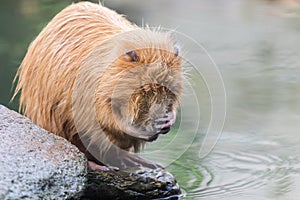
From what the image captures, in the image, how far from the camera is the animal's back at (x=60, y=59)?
417cm

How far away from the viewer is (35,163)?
371 cm

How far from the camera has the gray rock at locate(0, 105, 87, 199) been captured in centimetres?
356

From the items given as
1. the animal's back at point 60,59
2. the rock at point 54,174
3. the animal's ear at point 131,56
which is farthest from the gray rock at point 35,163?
the animal's ear at point 131,56

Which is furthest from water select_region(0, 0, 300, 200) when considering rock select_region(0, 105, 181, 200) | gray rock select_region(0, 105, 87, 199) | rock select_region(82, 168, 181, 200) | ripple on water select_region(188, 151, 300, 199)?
gray rock select_region(0, 105, 87, 199)

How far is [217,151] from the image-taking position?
5.05 meters

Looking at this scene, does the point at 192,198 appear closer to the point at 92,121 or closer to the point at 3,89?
the point at 92,121

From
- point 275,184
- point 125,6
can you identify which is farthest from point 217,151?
point 125,6

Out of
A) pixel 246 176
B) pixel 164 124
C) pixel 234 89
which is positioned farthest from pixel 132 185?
pixel 234 89

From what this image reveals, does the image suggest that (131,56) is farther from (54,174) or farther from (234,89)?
(234,89)

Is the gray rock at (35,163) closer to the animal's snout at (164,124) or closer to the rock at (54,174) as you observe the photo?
the rock at (54,174)

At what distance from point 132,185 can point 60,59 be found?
798 millimetres

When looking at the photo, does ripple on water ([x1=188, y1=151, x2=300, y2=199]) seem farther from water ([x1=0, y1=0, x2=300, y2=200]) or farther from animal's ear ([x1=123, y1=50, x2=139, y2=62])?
animal's ear ([x1=123, y1=50, x2=139, y2=62])

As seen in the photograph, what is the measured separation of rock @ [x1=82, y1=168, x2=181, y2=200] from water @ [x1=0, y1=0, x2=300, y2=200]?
0.45 feet

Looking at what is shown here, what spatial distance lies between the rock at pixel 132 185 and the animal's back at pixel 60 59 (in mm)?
330
